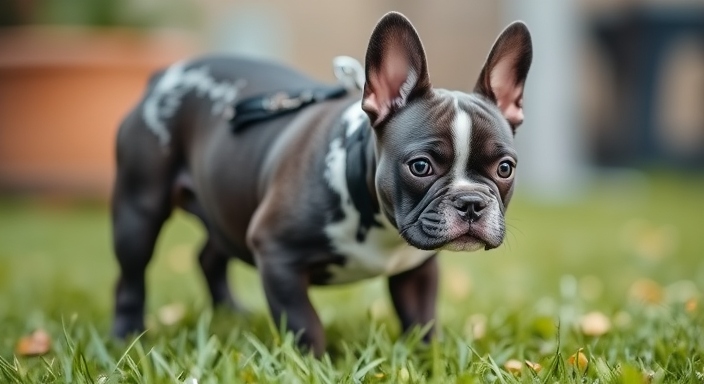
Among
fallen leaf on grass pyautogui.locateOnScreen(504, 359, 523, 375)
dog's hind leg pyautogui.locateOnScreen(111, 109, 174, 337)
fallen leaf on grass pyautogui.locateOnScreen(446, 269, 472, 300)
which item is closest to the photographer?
fallen leaf on grass pyautogui.locateOnScreen(504, 359, 523, 375)

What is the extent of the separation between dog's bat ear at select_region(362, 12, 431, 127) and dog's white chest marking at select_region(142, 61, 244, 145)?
80cm

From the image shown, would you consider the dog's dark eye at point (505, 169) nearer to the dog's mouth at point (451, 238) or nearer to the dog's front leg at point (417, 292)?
the dog's mouth at point (451, 238)

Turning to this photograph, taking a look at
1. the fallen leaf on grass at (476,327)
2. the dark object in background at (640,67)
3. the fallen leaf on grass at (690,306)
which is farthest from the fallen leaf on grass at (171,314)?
the dark object in background at (640,67)

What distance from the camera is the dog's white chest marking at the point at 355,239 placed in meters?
2.80

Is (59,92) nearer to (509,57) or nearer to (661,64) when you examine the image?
(509,57)

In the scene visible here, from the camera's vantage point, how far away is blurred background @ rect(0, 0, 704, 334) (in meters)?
5.50

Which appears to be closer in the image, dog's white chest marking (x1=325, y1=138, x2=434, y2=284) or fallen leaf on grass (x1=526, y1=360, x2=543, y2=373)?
fallen leaf on grass (x1=526, y1=360, x2=543, y2=373)

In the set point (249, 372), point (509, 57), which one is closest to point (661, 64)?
point (509, 57)

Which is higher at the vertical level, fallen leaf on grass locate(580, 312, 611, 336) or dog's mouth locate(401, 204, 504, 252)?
dog's mouth locate(401, 204, 504, 252)

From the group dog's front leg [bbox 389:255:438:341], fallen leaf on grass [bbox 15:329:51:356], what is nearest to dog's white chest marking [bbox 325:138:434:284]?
dog's front leg [bbox 389:255:438:341]

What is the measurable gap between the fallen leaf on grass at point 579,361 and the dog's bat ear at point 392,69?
0.82m

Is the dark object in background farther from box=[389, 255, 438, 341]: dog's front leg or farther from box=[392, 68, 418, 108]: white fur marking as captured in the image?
box=[392, 68, 418, 108]: white fur marking

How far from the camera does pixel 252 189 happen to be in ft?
10.3

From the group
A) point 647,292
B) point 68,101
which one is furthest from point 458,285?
point 68,101
